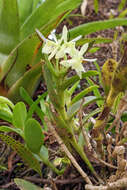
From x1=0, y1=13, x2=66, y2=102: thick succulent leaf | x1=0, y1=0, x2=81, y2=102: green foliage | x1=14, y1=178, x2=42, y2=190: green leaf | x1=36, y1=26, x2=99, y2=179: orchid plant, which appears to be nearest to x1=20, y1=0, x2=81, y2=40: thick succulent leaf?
x1=0, y1=0, x2=81, y2=102: green foliage

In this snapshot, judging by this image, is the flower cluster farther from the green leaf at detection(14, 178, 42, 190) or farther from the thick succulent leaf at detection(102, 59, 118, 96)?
the green leaf at detection(14, 178, 42, 190)

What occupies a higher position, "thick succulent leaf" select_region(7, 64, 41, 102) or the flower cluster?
"thick succulent leaf" select_region(7, 64, 41, 102)

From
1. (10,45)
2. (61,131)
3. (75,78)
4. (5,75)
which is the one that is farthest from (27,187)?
(10,45)

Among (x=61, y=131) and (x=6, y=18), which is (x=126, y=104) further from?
(x=6, y=18)

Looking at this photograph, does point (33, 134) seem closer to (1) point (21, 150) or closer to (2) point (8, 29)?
(1) point (21, 150)

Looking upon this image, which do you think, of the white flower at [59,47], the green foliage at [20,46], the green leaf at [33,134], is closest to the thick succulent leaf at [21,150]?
the green leaf at [33,134]

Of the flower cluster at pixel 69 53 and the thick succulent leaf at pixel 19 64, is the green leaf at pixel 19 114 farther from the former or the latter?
the thick succulent leaf at pixel 19 64
